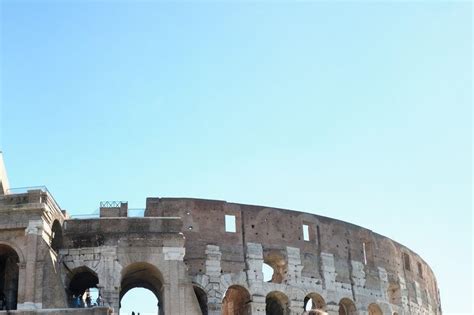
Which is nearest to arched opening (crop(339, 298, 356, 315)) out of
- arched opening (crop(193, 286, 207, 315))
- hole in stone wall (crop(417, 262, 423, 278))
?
arched opening (crop(193, 286, 207, 315))

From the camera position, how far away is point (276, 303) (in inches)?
1125

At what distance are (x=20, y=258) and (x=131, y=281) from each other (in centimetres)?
498

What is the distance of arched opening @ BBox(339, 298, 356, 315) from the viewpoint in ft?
95.2

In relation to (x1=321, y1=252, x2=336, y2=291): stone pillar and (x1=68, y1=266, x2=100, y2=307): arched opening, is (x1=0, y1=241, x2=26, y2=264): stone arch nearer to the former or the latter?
(x1=68, y1=266, x2=100, y2=307): arched opening

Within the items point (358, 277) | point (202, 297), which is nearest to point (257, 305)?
point (202, 297)

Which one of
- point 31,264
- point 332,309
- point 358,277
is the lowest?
point 332,309

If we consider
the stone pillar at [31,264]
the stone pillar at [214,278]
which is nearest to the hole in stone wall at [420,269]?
the stone pillar at [214,278]

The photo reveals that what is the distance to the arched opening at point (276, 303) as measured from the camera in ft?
88.8

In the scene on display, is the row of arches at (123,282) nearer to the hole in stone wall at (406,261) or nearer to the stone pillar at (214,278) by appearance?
the stone pillar at (214,278)

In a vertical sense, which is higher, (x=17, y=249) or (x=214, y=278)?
(x=17, y=249)

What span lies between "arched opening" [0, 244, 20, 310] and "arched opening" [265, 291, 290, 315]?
925 cm

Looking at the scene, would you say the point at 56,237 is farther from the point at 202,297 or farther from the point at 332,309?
the point at 332,309

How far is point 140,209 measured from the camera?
1001 inches

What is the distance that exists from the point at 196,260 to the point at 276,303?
15.0ft
